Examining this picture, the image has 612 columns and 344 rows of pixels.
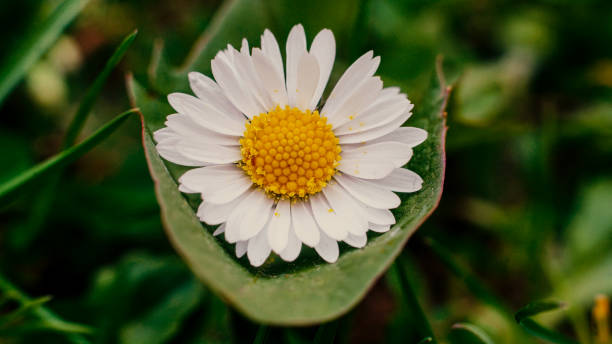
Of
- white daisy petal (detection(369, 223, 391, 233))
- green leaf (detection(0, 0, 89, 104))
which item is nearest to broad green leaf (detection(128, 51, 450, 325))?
white daisy petal (detection(369, 223, 391, 233))

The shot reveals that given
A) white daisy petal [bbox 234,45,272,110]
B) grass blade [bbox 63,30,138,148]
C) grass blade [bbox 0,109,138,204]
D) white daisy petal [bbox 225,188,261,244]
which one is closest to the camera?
white daisy petal [bbox 225,188,261,244]

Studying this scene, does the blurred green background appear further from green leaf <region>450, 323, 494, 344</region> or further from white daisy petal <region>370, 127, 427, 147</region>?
white daisy petal <region>370, 127, 427, 147</region>

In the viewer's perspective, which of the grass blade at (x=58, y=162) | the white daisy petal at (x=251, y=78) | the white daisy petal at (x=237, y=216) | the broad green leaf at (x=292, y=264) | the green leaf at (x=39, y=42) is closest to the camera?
the broad green leaf at (x=292, y=264)

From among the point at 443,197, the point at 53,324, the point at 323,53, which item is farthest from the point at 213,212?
the point at 443,197

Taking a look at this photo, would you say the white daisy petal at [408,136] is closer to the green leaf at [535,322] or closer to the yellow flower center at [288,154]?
the yellow flower center at [288,154]

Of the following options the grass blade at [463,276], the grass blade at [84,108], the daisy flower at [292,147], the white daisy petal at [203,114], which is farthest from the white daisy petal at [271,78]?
the grass blade at [463,276]

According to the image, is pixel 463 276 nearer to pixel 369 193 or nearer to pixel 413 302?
pixel 413 302

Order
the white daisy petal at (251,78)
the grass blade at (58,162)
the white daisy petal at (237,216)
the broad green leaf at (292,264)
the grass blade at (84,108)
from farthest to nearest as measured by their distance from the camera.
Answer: the grass blade at (84,108) < the grass blade at (58,162) < the white daisy petal at (251,78) < the white daisy petal at (237,216) < the broad green leaf at (292,264)
